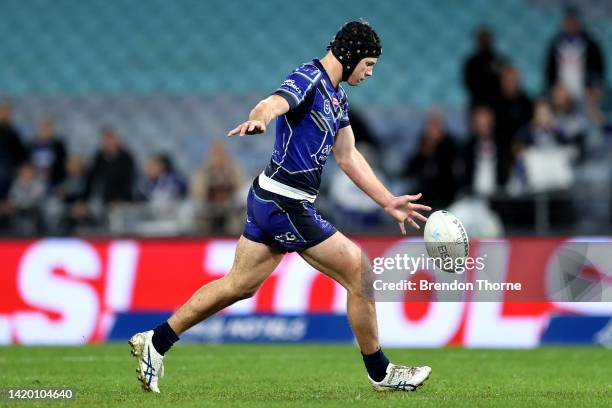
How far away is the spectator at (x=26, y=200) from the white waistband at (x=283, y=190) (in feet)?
23.9

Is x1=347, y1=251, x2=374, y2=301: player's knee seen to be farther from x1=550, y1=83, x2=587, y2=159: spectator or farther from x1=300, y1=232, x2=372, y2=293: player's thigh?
x1=550, y1=83, x2=587, y2=159: spectator

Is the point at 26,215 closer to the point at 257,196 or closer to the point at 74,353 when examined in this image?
the point at 74,353

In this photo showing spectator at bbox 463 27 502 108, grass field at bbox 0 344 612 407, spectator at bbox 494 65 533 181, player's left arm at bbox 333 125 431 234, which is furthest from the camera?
spectator at bbox 463 27 502 108

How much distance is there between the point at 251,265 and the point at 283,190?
0.53 meters

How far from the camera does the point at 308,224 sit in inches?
305

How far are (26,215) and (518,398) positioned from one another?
890cm

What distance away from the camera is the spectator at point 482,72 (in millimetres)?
16062

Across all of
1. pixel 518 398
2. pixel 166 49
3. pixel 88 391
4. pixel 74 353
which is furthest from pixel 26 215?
pixel 518 398

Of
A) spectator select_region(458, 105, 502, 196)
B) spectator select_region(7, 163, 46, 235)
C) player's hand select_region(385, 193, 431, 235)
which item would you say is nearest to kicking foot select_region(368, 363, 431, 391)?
player's hand select_region(385, 193, 431, 235)

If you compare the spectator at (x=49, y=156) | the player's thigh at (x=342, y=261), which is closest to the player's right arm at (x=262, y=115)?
the player's thigh at (x=342, y=261)

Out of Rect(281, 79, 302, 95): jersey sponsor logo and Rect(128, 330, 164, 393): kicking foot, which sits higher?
Rect(281, 79, 302, 95): jersey sponsor logo

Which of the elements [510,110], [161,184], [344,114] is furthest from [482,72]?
[344,114]

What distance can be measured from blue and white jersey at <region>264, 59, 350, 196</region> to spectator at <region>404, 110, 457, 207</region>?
730 centimetres

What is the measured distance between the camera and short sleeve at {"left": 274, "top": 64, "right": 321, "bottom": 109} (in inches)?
289
